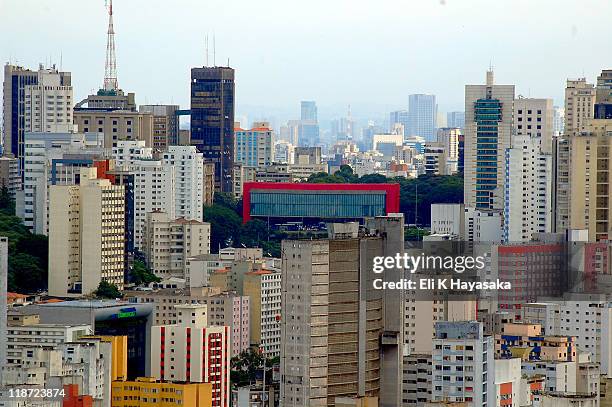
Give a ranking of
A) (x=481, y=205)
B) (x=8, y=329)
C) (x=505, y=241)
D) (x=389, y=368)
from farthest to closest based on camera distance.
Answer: (x=481, y=205) → (x=505, y=241) → (x=8, y=329) → (x=389, y=368)

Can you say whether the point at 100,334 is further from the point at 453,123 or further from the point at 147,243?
the point at 453,123

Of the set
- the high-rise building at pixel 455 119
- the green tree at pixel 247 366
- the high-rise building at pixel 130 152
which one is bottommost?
the green tree at pixel 247 366

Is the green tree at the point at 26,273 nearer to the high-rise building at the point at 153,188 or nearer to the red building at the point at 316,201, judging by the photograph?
the high-rise building at the point at 153,188

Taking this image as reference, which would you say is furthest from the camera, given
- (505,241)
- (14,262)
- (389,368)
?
(505,241)

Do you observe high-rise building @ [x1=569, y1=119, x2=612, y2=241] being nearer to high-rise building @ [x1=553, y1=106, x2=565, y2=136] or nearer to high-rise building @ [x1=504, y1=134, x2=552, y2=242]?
high-rise building @ [x1=504, y1=134, x2=552, y2=242]

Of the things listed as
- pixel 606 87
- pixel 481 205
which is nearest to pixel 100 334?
pixel 481 205

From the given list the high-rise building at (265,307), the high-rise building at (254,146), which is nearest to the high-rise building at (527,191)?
the high-rise building at (265,307)
